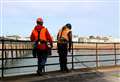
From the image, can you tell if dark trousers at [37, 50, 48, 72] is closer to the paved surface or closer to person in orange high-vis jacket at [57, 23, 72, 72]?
the paved surface

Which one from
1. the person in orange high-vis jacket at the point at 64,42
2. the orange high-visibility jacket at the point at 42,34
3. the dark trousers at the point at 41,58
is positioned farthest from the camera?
the person in orange high-vis jacket at the point at 64,42

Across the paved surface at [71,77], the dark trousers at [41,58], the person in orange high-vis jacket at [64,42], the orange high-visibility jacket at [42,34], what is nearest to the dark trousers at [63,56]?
the person in orange high-vis jacket at [64,42]

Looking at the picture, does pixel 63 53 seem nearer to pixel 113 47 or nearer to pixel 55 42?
pixel 55 42

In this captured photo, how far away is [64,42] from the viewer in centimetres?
1395

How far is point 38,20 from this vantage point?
12297 mm

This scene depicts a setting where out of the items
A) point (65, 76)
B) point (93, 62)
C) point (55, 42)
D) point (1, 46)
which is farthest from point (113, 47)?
point (1, 46)

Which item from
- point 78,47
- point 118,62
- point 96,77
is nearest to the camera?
point 96,77

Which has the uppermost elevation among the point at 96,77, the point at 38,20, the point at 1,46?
the point at 38,20

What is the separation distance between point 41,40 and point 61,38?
166cm

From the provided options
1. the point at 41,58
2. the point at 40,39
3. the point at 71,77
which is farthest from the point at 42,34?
the point at 71,77

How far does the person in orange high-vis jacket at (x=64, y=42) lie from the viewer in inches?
544

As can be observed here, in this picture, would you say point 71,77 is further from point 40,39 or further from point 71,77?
point 40,39

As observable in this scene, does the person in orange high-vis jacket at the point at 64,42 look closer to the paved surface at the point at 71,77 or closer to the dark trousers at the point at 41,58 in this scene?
the paved surface at the point at 71,77

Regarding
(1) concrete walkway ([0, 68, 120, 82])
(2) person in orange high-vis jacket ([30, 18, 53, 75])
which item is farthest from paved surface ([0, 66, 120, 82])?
(2) person in orange high-vis jacket ([30, 18, 53, 75])
